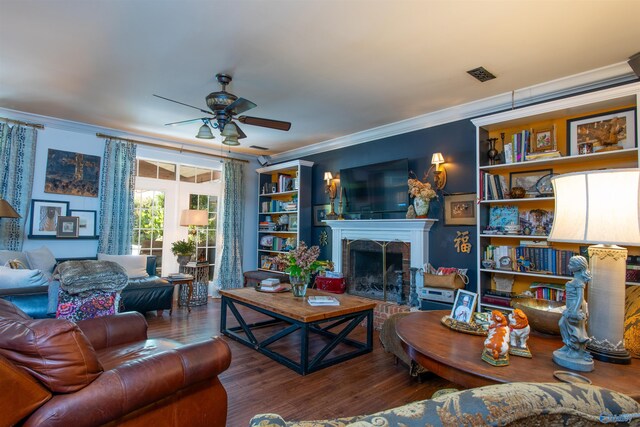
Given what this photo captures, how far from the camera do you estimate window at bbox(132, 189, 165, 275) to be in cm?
543

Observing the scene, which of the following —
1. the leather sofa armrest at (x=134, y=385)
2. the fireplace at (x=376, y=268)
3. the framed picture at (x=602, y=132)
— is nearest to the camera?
the leather sofa armrest at (x=134, y=385)

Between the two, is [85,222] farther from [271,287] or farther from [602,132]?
[602,132]

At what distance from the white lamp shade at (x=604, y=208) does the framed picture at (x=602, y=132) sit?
89.2 inches

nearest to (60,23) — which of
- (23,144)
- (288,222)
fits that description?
(23,144)

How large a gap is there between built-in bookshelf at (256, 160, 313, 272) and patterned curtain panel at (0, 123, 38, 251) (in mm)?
3342

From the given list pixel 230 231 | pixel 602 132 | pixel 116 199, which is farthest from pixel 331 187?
pixel 602 132

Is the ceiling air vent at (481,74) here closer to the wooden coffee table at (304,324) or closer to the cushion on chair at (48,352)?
the wooden coffee table at (304,324)

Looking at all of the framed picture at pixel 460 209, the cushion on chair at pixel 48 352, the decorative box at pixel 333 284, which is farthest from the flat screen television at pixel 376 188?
the cushion on chair at pixel 48 352

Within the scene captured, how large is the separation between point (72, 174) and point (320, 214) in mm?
3621

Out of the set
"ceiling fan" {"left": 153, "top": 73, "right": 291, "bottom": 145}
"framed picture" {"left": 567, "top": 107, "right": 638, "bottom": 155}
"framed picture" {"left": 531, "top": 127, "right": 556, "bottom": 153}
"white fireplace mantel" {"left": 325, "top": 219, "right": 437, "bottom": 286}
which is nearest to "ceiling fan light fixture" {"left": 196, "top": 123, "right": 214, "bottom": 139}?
"ceiling fan" {"left": 153, "top": 73, "right": 291, "bottom": 145}

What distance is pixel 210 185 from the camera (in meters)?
6.27

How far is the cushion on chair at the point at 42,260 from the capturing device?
4191mm

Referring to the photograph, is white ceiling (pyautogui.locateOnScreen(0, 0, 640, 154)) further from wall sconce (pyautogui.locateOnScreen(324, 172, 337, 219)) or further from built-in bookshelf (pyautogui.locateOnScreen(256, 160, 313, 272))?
built-in bookshelf (pyautogui.locateOnScreen(256, 160, 313, 272))

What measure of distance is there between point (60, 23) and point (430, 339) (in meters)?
3.14
